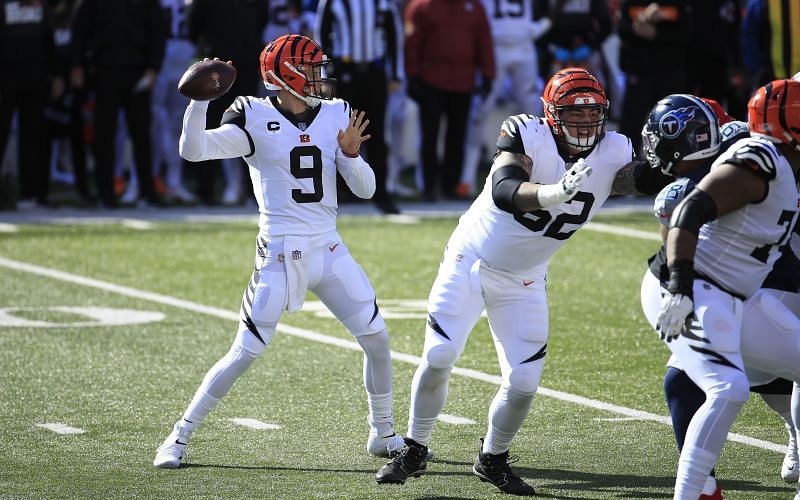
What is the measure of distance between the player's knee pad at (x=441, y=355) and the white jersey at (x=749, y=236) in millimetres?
1033

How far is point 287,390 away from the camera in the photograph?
7.32 metres

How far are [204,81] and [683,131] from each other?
1903mm

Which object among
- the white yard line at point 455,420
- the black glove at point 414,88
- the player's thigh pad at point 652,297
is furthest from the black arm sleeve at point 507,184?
the black glove at point 414,88

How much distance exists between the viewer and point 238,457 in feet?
19.7

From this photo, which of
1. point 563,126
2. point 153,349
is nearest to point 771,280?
point 563,126

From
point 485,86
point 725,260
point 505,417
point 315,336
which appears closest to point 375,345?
point 505,417

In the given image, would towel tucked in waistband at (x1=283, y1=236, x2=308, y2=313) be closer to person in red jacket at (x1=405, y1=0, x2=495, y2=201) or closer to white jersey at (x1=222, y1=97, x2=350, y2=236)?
white jersey at (x1=222, y1=97, x2=350, y2=236)

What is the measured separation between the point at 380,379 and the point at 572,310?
11.8 ft

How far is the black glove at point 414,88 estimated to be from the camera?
1413 cm

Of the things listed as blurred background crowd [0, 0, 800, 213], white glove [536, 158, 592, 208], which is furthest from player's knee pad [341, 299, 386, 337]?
blurred background crowd [0, 0, 800, 213]

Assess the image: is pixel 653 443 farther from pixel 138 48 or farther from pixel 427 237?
pixel 138 48

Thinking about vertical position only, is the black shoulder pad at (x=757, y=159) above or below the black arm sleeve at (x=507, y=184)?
above

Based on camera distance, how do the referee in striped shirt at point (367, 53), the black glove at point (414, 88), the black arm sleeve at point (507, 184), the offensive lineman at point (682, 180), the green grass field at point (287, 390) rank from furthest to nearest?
1. the black glove at point (414, 88)
2. the referee in striped shirt at point (367, 53)
3. the green grass field at point (287, 390)
4. the black arm sleeve at point (507, 184)
5. the offensive lineman at point (682, 180)

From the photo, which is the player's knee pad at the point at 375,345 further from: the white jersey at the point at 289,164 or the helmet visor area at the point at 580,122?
the helmet visor area at the point at 580,122
